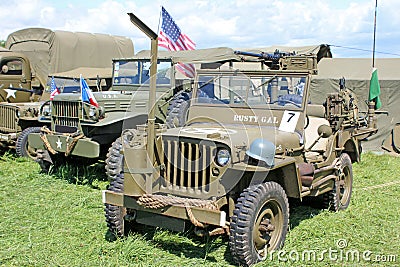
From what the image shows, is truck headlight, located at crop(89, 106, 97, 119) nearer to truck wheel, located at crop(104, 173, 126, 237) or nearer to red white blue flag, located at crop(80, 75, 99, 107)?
red white blue flag, located at crop(80, 75, 99, 107)

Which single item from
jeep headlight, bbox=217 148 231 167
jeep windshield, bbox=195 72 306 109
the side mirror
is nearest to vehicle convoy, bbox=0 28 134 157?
jeep windshield, bbox=195 72 306 109

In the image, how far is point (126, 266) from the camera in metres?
4.06

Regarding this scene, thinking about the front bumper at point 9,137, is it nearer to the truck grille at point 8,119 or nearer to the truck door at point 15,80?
Answer: the truck grille at point 8,119

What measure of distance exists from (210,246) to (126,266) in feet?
2.73

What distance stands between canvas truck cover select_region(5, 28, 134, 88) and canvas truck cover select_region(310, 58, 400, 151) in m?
5.91

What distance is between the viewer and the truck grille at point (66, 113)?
714 cm

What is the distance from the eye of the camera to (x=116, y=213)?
14.7 feet

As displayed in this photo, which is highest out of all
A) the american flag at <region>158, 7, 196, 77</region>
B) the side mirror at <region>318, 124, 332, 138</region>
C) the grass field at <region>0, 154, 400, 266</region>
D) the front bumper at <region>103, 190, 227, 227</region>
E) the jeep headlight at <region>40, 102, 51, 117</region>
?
the american flag at <region>158, 7, 196, 77</region>

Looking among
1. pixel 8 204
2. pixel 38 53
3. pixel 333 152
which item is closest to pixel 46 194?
pixel 8 204

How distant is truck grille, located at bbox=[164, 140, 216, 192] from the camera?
4.17 metres

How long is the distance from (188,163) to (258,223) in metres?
0.80

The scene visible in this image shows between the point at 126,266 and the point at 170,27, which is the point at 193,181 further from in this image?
the point at 170,27

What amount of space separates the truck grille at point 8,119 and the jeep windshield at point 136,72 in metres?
2.01

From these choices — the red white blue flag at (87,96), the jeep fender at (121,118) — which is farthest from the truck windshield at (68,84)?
the red white blue flag at (87,96)
